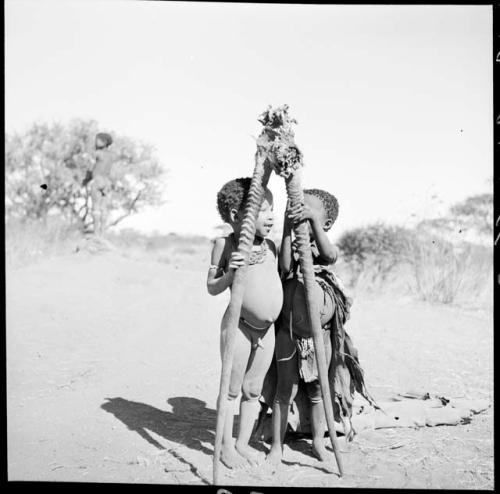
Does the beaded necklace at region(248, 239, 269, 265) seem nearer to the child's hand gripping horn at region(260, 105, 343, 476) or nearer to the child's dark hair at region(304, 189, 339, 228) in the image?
the child's hand gripping horn at region(260, 105, 343, 476)

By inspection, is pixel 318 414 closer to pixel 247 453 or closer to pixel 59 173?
pixel 247 453

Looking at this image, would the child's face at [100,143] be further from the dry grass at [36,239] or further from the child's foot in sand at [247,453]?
the child's foot in sand at [247,453]

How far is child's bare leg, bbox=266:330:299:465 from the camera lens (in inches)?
133

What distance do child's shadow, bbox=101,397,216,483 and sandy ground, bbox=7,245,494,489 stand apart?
0.04 feet

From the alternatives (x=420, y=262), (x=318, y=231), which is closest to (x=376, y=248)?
(x=420, y=262)

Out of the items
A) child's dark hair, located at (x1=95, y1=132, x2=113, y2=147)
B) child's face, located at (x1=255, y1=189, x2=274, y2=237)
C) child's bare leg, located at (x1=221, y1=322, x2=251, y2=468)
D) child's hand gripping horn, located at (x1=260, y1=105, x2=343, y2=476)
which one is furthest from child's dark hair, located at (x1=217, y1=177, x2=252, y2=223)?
child's dark hair, located at (x1=95, y1=132, x2=113, y2=147)

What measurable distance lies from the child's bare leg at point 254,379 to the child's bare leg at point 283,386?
105 millimetres

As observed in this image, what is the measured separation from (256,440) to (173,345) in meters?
2.99

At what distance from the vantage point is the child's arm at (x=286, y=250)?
3.24 metres

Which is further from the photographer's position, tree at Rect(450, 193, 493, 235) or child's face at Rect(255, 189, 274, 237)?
tree at Rect(450, 193, 493, 235)

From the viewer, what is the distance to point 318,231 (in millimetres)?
3158

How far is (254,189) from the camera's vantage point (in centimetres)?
304

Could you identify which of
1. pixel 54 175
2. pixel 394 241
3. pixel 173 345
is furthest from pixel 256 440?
pixel 54 175

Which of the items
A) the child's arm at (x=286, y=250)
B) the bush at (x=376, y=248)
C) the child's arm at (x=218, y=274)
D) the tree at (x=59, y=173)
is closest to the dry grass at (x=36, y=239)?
the tree at (x=59, y=173)
